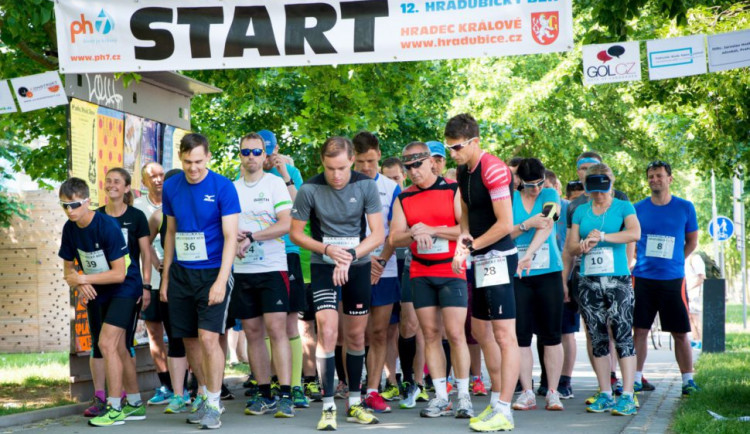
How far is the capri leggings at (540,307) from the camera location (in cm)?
878

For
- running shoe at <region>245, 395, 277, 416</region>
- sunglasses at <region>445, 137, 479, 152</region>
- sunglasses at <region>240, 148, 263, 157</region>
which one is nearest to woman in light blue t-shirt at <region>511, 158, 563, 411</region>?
sunglasses at <region>445, 137, 479, 152</region>

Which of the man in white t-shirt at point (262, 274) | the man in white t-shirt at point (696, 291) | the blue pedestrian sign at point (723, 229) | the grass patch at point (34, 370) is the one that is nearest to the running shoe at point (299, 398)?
the man in white t-shirt at point (262, 274)

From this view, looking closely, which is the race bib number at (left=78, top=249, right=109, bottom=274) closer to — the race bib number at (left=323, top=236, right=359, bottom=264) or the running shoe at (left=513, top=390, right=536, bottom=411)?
the race bib number at (left=323, top=236, right=359, bottom=264)

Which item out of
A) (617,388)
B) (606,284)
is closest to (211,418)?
(606,284)

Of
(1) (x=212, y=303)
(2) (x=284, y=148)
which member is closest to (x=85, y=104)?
(1) (x=212, y=303)

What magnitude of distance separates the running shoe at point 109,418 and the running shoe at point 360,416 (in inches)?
71.3

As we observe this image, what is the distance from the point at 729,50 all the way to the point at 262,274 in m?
4.76

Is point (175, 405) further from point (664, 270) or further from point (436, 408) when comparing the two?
point (664, 270)

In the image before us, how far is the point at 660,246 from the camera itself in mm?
10016

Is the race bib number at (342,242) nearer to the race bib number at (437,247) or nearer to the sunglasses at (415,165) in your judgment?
the race bib number at (437,247)

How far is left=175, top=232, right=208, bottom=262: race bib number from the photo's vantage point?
784 cm

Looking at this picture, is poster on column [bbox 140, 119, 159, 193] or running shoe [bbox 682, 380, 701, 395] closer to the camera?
running shoe [bbox 682, 380, 701, 395]

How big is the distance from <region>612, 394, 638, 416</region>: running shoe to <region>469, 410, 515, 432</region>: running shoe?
4.50ft

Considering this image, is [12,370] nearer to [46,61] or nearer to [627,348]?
[46,61]
